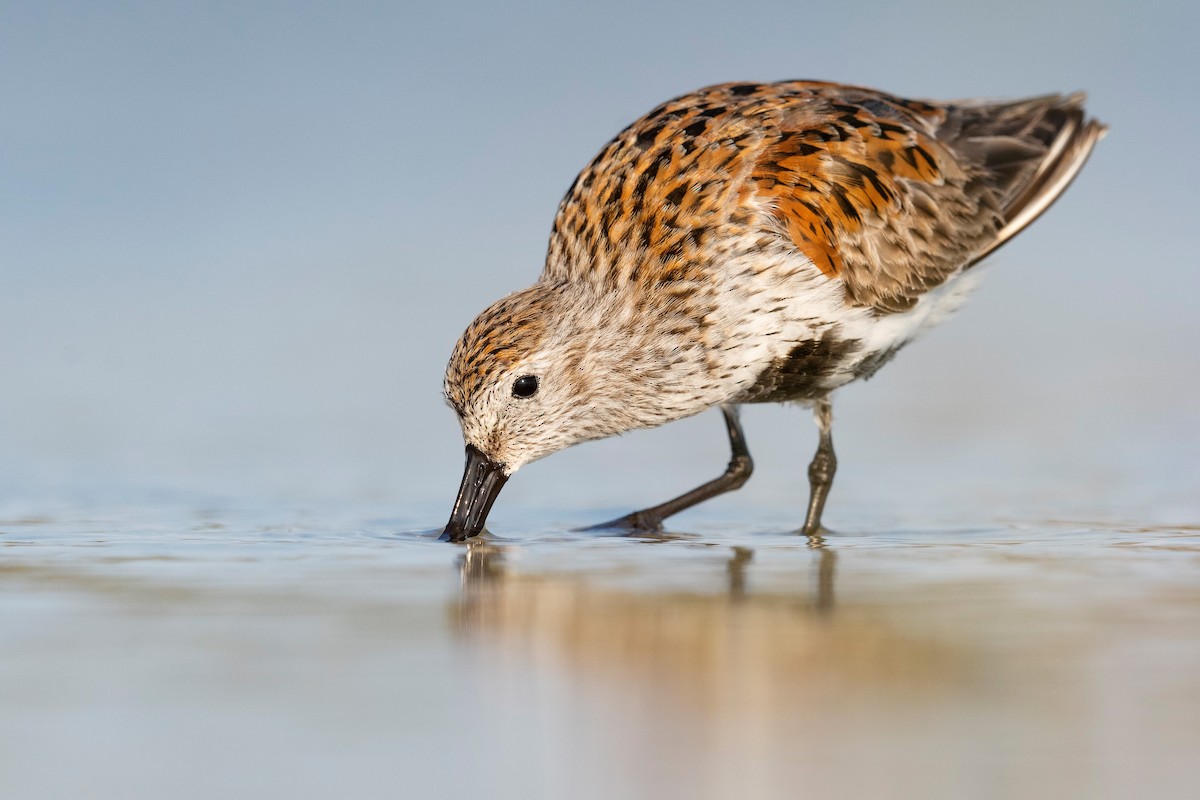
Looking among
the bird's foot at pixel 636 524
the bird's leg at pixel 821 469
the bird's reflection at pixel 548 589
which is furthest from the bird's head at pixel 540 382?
the bird's leg at pixel 821 469

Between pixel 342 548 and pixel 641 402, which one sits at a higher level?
pixel 641 402

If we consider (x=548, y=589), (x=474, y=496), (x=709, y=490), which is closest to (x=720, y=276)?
(x=474, y=496)

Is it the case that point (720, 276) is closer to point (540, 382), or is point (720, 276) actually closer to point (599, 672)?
point (540, 382)

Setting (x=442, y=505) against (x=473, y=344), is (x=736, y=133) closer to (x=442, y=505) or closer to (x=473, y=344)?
(x=473, y=344)

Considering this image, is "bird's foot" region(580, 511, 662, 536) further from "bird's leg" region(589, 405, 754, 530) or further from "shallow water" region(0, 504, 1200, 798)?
"shallow water" region(0, 504, 1200, 798)

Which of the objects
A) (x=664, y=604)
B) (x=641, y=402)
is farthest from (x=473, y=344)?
(x=664, y=604)

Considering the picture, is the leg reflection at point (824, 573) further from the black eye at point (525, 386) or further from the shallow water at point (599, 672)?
the black eye at point (525, 386)
